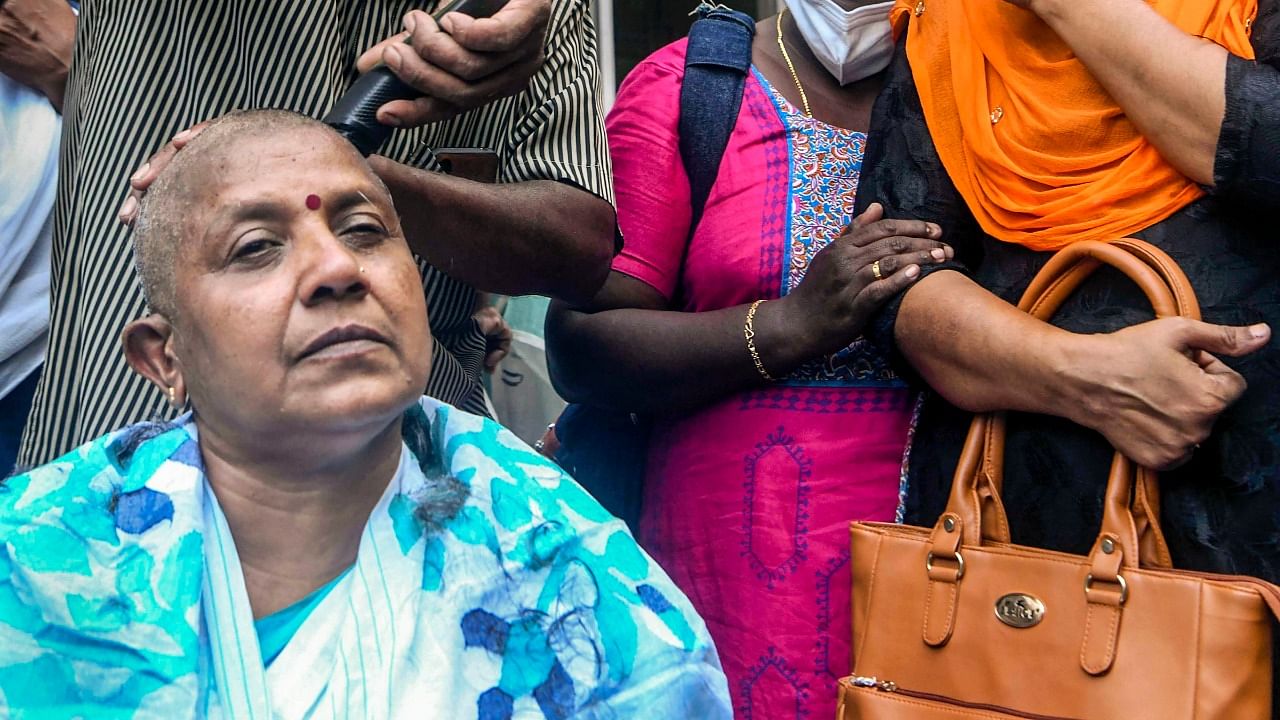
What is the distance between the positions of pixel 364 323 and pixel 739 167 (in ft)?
3.67

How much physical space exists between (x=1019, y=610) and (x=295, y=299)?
3.84ft

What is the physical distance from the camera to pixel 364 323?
180 cm

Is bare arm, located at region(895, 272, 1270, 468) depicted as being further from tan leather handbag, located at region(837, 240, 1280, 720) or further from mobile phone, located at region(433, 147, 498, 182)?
mobile phone, located at region(433, 147, 498, 182)

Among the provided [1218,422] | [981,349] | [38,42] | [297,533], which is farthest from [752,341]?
[38,42]

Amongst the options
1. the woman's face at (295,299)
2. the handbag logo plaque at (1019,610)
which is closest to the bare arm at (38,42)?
the woman's face at (295,299)

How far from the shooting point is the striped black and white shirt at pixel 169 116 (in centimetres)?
226

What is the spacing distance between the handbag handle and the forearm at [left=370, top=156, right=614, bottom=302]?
725 millimetres

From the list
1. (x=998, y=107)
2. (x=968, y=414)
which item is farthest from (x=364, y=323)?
(x=998, y=107)

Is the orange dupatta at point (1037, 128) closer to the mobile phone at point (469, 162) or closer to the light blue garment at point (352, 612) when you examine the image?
the mobile phone at point (469, 162)

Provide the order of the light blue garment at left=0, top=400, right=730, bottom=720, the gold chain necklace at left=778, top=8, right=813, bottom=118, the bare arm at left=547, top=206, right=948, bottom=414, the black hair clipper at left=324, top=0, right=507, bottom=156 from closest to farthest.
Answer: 1. the light blue garment at left=0, top=400, right=730, bottom=720
2. the black hair clipper at left=324, top=0, right=507, bottom=156
3. the bare arm at left=547, top=206, right=948, bottom=414
4. the gold chain necklace at left=778, top=8, right=813, bottom=118

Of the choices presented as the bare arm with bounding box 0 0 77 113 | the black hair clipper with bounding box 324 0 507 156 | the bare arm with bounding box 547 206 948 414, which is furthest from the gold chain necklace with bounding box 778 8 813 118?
the bare arm with bounding box 0 0 77 113

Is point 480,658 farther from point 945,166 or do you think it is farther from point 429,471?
point 945,166

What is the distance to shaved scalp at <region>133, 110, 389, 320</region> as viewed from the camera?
189 centimetres

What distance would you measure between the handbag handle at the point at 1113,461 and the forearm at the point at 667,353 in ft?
1.32
